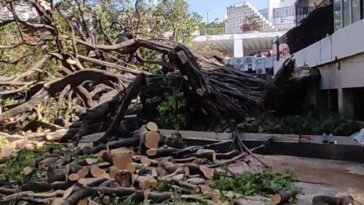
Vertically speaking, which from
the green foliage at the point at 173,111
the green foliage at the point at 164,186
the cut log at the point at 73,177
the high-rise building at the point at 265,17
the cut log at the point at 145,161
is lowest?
the green foliage at the point at 164,186

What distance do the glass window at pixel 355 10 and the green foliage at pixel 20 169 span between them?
7.53m

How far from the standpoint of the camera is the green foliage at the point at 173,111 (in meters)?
10.7

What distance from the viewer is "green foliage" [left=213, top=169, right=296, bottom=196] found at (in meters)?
6.14

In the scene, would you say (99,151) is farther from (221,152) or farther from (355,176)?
(355,176)

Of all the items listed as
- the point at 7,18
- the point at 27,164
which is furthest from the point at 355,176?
the point at 7,18

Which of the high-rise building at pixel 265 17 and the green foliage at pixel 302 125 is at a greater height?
the high-rise building at pixel 265 17

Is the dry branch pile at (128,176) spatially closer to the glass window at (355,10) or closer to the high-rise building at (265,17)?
the glass window at (355,10)

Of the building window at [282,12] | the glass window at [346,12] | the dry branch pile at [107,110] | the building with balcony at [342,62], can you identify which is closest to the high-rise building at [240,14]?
the building window at [282,12]

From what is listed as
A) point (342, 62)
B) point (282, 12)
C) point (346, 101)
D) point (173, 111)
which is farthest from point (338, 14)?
point (282, 12)

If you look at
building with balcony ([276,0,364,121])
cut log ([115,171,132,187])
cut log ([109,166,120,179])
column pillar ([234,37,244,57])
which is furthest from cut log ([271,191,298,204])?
column pillar ([234,37,244,57])

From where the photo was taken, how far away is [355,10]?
10734 millimetres

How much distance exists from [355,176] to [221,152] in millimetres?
2553

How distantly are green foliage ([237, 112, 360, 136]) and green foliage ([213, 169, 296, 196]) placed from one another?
108 inches

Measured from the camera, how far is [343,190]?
6473 millimetres
